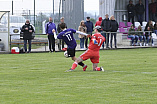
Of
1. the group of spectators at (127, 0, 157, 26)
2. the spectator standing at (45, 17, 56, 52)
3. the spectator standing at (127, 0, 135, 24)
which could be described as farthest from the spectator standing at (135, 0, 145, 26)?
the spectator standing at (45, 17, 56, 52)

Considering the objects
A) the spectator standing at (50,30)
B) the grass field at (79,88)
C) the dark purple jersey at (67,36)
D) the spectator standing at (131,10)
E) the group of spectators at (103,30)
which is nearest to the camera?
the grass field at (79,88)

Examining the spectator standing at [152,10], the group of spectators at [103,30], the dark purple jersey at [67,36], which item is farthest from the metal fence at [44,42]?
the dark purple jersey at [67,36]

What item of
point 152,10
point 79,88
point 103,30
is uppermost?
point 152,10

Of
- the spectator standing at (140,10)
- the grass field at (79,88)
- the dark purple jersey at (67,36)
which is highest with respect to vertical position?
the spectator standing at (140,10)

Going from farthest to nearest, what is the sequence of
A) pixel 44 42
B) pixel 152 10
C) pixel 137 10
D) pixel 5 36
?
pixel 152 10 < pixel 137 10 < pixel 44 42 < pixel 5 36

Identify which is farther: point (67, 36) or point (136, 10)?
point (136, 10)

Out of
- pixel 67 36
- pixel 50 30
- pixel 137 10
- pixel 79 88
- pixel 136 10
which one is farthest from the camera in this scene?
pixel 136 10

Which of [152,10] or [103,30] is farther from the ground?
[152,10]

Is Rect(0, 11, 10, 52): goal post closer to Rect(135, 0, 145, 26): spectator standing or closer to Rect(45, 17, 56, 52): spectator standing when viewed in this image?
Rect(45, 17, 56, 52): spectator standing

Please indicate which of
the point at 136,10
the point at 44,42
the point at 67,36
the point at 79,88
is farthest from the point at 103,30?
the point at 79,88

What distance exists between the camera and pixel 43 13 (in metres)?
32.8

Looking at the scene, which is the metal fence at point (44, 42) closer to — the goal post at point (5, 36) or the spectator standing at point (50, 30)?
the goal post at point (5, 36)

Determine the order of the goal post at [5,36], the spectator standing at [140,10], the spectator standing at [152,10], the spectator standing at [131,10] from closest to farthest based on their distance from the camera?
the goal post at [5,36]
the spectator standing at [140,10]
the spectator standing at [131,10]
the spectator standing at [152,10]

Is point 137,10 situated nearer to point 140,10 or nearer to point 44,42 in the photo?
point 140,10
